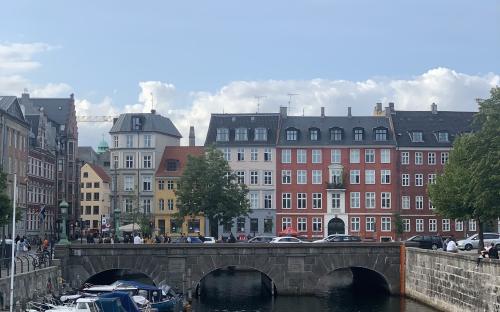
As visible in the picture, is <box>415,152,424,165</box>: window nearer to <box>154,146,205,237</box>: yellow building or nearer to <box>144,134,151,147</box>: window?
<box>154,146,205,237</box>: yellow building

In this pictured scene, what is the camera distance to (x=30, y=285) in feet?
180

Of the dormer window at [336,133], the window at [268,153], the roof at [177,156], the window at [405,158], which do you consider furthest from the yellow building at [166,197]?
the window at [405,158]

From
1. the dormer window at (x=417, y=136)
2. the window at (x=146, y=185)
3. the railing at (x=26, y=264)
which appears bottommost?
the railing at (x=26, y=264)

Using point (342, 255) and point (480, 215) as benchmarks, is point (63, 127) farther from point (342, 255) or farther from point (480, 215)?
point (480, 215)

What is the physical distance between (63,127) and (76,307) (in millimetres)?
79392

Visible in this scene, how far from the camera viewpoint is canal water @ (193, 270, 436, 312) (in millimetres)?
64062

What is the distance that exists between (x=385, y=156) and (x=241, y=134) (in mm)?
19674

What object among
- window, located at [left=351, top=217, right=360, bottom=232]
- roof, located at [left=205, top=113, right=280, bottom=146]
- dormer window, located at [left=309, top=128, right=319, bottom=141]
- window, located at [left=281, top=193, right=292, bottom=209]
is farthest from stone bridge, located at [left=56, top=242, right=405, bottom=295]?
roof, located at [left=205, top=113, right=280, bottom=146]

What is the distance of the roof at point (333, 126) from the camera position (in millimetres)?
114000

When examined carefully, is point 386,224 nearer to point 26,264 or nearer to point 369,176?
point 369,176

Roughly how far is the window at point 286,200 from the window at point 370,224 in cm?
1049

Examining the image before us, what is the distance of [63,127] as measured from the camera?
123625mm

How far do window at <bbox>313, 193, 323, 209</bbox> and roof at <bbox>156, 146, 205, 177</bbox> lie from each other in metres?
17.1

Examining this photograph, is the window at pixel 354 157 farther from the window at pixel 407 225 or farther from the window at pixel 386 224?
the window at pixel 407 225
